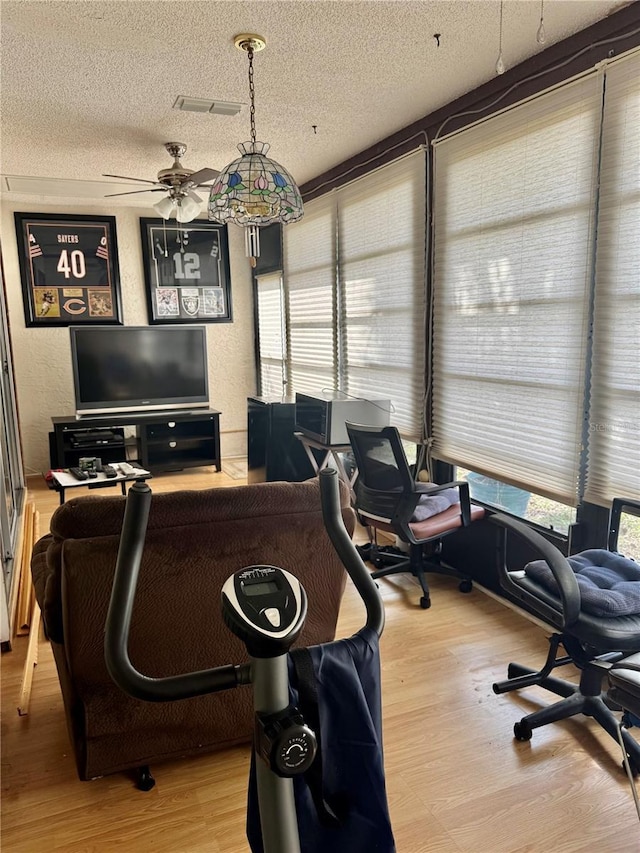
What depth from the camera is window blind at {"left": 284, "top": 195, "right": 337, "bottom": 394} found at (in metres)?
4.93

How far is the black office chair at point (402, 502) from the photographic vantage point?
3107mm

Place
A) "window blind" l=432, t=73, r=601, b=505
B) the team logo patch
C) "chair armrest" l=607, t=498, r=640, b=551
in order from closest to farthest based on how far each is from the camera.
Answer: "chair armrest" l=607, t=498, r=640, b=551 → "window blind" l=432, t=73, r=601, b=505 → the team logo patch

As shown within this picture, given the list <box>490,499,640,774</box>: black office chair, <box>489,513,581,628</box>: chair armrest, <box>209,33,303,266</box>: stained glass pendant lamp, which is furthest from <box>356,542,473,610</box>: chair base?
<box>209,33,303,266</box>: stained glass pendant lamp

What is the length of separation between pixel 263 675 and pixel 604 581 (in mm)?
1749

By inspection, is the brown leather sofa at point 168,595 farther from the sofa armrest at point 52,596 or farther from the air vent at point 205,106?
the air vent at point 205,106

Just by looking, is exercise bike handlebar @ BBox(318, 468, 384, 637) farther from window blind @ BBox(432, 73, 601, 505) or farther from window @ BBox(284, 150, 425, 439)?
window @ BBox(284, 150, 425, 439)

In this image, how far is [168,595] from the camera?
180 centimetres

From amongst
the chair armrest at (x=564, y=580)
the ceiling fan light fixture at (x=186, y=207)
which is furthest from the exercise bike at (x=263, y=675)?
the ceiling fan light fixture at (x=186, y=207)

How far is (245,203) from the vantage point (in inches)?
101

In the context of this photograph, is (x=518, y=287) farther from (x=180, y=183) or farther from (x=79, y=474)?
(x=79, y=474)

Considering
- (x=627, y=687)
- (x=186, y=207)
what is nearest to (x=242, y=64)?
(x=186, y=207)

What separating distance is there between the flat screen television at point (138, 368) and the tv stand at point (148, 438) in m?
0.15

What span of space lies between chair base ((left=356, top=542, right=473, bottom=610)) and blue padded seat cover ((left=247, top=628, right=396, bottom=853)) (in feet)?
7.65

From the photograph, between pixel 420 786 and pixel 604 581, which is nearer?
pixel 420 786
